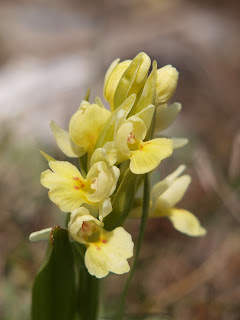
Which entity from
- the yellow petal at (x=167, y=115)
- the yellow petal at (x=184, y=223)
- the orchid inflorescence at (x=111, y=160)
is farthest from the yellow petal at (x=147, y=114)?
the yellow petal at (x=184, y=223)

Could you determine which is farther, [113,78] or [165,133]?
[165,133]

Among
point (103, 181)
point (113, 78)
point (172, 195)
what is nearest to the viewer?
point (103, 181)

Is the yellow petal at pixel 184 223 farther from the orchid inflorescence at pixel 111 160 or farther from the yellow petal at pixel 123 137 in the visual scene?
the yellow petal at pixel 123 137

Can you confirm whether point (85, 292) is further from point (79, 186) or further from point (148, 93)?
point (148, 93)

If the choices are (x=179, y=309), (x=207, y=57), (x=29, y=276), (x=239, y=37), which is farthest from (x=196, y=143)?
(x=239, y=37)

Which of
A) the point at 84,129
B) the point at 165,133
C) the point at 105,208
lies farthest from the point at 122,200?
the point at 165,133
